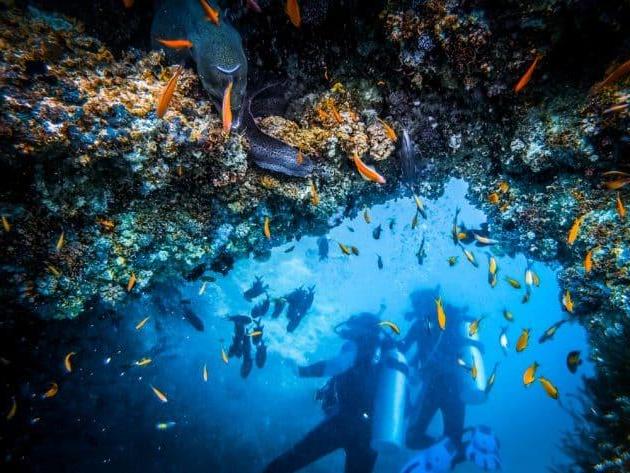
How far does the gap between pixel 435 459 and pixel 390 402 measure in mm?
2635

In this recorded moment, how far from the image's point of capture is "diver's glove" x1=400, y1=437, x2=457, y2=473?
12672 millimetres

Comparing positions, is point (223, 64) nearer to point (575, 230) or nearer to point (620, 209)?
point (575, 230)

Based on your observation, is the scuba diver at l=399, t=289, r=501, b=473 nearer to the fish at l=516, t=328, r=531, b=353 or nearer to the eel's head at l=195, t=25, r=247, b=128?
the fish at l=516, t=328, r=531, b=353

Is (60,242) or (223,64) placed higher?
(223,64)

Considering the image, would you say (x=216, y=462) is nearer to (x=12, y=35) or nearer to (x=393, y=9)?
(x=12, y=35)

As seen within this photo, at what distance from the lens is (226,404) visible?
2064 centimetres

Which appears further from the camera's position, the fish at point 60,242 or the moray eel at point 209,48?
the fish at point 60,242

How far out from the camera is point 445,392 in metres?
14.0

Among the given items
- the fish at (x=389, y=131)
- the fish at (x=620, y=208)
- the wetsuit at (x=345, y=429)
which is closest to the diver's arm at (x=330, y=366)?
the wetsuit at (x=345, y=429)

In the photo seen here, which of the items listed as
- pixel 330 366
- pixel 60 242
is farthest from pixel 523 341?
pixel 330 366

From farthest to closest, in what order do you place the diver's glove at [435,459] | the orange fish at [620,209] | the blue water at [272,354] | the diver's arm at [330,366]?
the blue water at [272,354] < the diver's arm at [330,366] < the diver's glove at [435,459] < the orange fish at [620,209]

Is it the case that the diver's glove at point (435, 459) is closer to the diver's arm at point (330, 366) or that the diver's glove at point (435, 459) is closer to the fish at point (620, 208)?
the diver's arm at point (330, 366)

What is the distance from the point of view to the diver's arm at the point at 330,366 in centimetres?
1376

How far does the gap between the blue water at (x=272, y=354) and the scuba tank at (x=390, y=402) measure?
5129 millimetres
